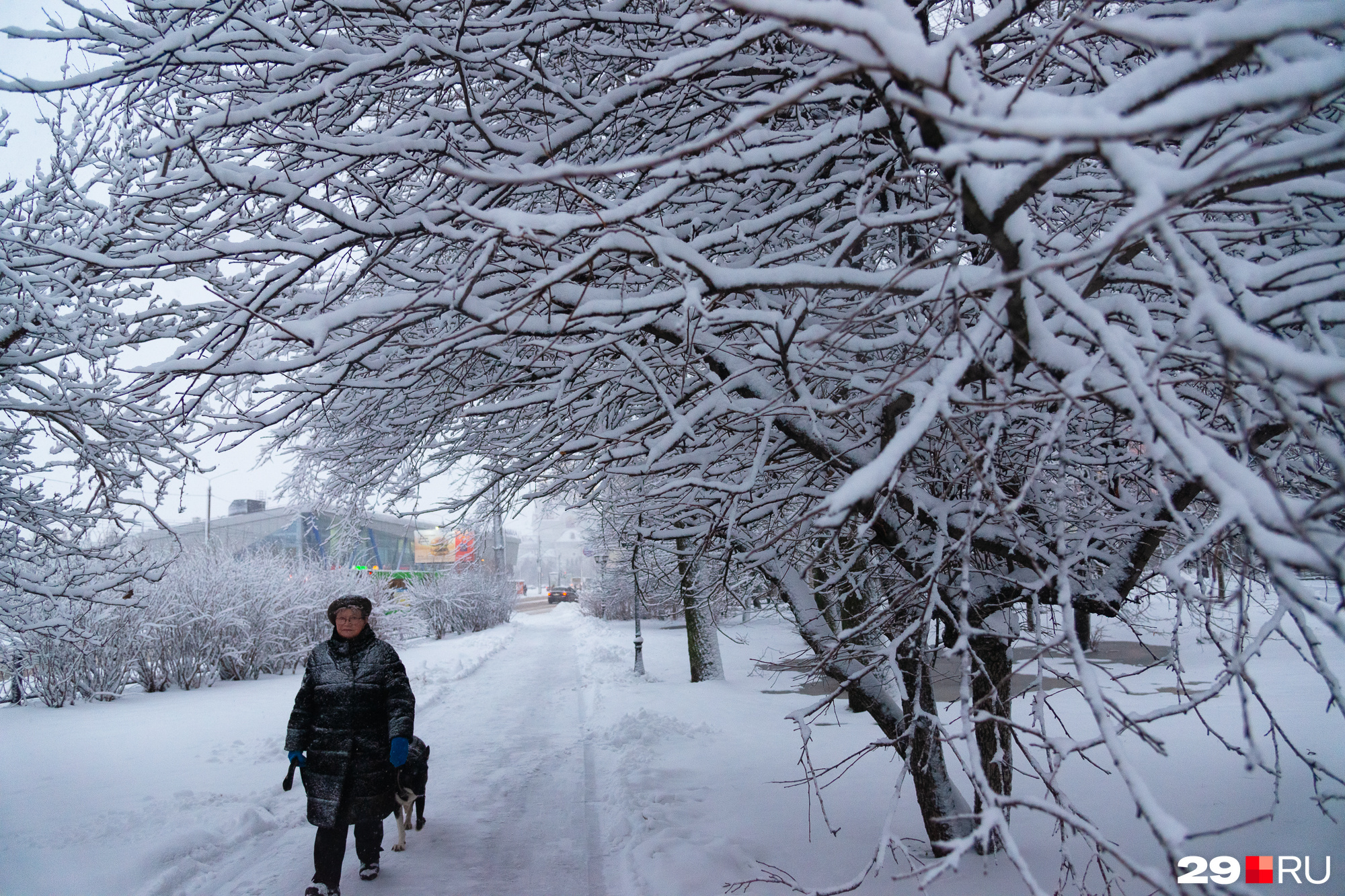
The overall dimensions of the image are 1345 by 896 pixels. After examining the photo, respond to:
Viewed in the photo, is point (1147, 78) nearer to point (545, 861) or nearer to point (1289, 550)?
point (1289, 550)

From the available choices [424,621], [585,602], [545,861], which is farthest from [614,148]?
[585,602]

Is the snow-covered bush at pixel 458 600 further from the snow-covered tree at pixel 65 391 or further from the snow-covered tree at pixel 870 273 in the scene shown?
the snow-covered tree at pixel 870 273

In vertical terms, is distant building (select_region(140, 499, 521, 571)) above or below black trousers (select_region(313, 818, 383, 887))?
above

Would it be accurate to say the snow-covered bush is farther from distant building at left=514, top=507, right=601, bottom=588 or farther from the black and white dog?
distant building at left=514, top=507, right=601, bottom=588

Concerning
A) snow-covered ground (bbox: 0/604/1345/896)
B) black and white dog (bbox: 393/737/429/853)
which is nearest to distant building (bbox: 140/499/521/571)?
snow-covered ground (bbox: 0/604/1345/896)

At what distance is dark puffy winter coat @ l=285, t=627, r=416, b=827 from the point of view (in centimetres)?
424

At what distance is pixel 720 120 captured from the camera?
162 inches

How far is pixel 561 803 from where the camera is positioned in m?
5.71

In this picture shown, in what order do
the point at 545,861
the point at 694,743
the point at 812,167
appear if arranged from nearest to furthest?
the point at 812,167, the point at 545,861, the point at 694,743

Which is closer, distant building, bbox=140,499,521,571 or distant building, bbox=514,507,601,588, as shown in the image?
distant building, bbox=140,499,521,571

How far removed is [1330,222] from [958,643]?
2063 mm

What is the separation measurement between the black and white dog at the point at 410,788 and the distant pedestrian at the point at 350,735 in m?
0.31

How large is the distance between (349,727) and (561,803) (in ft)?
6.83

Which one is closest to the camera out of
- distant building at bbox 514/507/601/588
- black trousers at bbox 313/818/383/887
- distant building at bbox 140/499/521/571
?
black trousers at bbox 313/818/383/887
